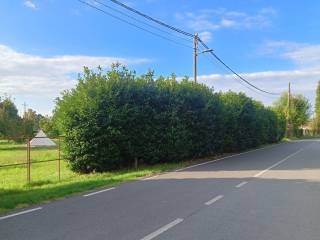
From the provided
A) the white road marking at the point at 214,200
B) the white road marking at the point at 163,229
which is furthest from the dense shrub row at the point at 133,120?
the white road marking at the point at 163,229

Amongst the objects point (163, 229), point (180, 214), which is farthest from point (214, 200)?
point (163, 229)

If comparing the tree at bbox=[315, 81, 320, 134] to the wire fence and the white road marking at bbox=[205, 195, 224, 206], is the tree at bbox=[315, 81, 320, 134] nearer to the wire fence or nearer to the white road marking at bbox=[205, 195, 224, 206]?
the wire fence

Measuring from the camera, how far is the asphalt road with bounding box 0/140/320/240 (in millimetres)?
7180

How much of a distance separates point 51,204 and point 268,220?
16.4ft

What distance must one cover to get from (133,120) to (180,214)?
12276 mm

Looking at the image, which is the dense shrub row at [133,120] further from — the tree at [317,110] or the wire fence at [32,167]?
the tree at [317,110]

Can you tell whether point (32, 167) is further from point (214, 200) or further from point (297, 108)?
point (297, 108)

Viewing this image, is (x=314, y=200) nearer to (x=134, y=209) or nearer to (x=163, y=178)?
(x=134, y=209)

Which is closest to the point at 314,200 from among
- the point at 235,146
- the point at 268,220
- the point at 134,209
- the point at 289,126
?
the point at 268,220

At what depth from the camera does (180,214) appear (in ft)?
28.8

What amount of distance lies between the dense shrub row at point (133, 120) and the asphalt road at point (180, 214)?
6080mm

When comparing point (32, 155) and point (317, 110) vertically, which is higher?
point (317, 110)

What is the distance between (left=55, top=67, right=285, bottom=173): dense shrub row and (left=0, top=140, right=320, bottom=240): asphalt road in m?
6.08

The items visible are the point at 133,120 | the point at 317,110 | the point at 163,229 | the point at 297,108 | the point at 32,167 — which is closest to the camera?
the point at 163,229
